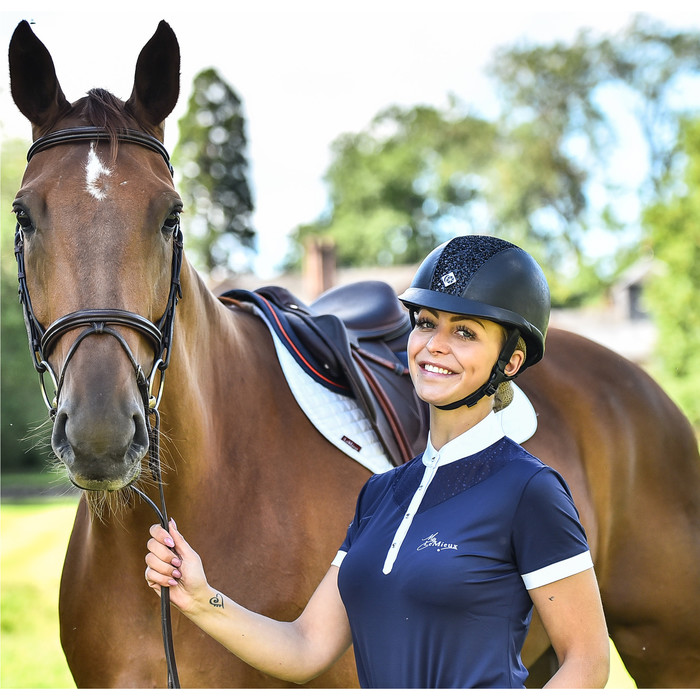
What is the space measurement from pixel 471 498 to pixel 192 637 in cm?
127

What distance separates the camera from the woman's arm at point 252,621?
1.84 meters

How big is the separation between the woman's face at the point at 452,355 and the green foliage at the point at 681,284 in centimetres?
1972

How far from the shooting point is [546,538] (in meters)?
1.58

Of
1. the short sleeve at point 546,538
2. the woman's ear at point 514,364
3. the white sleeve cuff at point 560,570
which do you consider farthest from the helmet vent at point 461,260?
the white sleeve cuff at point 560,570

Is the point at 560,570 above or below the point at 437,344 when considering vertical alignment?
below

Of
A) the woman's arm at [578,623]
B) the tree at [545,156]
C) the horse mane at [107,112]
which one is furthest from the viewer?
the tree at [545,156]

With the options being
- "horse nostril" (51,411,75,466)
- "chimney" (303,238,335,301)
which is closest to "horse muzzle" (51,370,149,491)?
"horse nostril" (51,411,75,466)

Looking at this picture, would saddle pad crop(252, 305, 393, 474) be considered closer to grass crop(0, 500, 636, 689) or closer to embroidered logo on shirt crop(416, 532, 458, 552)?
embroidered logo on shirt crop(416, 532, 458, 552)

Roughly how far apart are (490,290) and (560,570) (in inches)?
25.6

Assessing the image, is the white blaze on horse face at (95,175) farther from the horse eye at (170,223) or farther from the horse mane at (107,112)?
the horse eye at (170,223)

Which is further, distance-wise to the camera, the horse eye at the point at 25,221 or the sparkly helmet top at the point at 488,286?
the horse eye at the point at 25,221

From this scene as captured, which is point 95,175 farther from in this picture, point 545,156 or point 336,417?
point 545,156

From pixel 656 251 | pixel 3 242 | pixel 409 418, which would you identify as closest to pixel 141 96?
pixel 409 418

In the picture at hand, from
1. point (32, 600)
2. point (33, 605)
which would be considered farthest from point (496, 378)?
point (32, 600)
